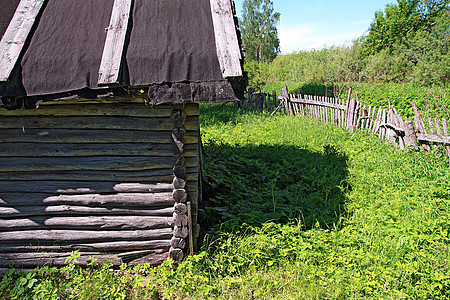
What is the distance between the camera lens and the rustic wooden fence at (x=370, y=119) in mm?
6230

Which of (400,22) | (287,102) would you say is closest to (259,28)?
(400,22)

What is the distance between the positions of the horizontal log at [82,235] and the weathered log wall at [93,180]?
1 cm

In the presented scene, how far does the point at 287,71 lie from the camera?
31.8 meters

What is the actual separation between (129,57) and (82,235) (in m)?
2.22

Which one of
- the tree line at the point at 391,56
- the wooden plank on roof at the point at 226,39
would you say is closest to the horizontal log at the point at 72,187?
the wooden plank on roof at the point at 226,39

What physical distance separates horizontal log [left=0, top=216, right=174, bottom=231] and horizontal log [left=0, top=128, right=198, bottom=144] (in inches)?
37.1

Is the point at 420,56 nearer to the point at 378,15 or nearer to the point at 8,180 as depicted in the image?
the point at 378,15

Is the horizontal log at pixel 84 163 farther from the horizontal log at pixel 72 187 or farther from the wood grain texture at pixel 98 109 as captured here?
the wood grain texture at pixel 98 109

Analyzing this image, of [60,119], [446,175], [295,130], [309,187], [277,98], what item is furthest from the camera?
[277,98]

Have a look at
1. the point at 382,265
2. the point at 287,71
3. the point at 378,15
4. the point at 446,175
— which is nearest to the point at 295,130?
the point at 446,175

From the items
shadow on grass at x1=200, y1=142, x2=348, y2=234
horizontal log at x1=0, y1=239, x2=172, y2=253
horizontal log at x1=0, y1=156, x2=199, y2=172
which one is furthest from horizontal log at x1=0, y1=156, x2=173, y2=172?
shadow on grass at x1=200, y1=142, x2=348, y2=234

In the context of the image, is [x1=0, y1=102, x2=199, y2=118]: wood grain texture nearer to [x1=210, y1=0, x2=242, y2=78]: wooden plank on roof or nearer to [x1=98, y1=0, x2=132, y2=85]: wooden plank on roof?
[x1=98, y1=0, x2=132, y2=85]: wooden plank on roof

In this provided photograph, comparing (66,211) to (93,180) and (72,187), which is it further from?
(93,180)

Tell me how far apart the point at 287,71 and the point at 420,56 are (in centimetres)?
1223
